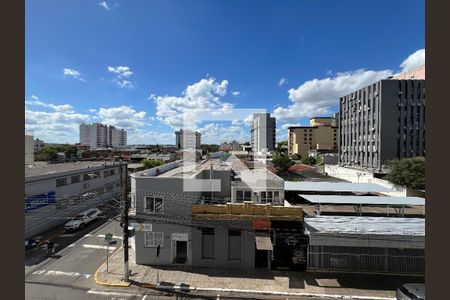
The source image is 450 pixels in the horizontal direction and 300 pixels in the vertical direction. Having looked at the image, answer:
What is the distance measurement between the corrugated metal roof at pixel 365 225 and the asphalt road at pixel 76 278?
4.69 meters

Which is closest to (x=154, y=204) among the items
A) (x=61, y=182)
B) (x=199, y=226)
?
(x=199, y=226)

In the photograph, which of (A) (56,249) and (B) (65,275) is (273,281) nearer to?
(B) (65,275)

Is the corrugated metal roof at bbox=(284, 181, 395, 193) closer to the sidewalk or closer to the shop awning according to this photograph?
the shop awning

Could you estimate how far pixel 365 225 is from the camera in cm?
1333

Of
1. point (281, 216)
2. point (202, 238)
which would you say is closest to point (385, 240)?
point (281, 216)

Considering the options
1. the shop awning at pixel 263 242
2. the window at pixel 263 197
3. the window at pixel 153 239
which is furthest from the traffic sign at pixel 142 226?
the window at pixel 263 197

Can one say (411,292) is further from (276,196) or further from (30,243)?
(30,243)

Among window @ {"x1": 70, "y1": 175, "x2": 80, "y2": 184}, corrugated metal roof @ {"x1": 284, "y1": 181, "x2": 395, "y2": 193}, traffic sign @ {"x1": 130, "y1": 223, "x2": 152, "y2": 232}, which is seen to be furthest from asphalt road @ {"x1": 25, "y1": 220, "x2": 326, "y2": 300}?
corrugated metal roof @ {"x1": 284, "y1": 181, "x2": 395, "y2": 193}

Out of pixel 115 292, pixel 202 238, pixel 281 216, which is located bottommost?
pixel 115 292

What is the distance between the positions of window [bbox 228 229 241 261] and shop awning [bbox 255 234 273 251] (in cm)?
130

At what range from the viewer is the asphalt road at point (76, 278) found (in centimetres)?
1170

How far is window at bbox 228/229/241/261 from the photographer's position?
14.2 metres

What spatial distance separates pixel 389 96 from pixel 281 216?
40883 mm

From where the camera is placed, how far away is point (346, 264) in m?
13.9
